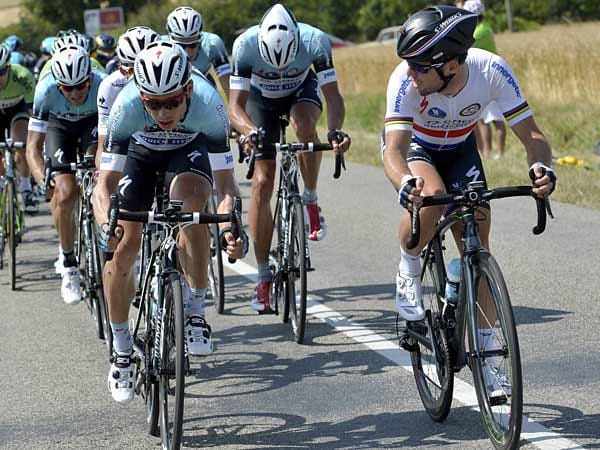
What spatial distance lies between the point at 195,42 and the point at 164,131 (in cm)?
367

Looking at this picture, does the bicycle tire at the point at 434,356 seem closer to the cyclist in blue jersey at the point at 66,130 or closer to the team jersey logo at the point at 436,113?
the team jersey logo at the point at 436,113

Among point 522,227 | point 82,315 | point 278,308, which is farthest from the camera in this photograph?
point 522,227

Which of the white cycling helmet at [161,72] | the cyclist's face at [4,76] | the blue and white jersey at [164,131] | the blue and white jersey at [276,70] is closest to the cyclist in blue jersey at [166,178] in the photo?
the blue and white jersey at [164,131]

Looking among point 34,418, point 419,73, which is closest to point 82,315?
point 34,418

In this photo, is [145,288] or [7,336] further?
[7,336]

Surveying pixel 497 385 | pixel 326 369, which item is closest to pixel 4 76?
pixel 326 369

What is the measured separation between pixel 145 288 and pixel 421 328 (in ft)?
4.68

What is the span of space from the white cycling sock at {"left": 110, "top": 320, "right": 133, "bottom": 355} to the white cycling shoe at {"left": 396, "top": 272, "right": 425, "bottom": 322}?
1.48 meters

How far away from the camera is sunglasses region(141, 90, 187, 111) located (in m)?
6.07

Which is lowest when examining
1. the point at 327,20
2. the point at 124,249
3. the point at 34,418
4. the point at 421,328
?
the point at 34,418

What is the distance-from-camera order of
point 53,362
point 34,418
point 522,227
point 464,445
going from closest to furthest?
point 464,445 < point 34,418 < point 53,362 < point 522,227

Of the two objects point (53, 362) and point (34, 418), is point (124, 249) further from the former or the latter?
point (53, 362)

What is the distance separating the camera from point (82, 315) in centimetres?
970

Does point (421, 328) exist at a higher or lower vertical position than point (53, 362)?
higher
